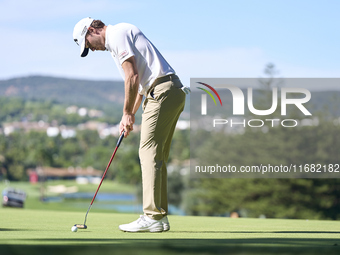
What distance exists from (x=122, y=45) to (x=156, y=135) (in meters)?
0.80

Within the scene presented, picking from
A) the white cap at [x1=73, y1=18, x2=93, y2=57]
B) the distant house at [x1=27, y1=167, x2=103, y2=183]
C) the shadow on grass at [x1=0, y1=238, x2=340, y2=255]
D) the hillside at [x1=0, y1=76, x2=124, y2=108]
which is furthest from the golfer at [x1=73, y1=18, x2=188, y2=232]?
the hillside at [x1=0, y1=76, x2=124, y2=108]

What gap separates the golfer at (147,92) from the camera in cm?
452

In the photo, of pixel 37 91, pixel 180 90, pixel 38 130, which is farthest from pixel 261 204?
pixel 37 91

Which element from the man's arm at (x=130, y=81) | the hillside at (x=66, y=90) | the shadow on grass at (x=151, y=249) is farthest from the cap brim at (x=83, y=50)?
the hillside at (x=66, y=90)

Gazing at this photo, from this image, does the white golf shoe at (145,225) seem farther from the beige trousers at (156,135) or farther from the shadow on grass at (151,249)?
the shadow on grass at (151,249)

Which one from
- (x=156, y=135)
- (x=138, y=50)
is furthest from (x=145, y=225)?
(x=138, y=50)

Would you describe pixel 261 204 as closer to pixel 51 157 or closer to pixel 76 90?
pixel 51 157

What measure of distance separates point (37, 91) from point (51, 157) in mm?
34781

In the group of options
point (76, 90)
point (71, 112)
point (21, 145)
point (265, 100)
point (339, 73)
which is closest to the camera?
point (265, 100)

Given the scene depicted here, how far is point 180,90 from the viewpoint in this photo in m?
4.66

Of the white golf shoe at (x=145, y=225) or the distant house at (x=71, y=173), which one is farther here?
the distant house at (x=71, y=173)

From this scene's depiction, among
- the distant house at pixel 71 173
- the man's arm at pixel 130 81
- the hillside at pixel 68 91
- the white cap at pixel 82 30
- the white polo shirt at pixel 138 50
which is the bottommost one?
the distant house at pixel 71 173

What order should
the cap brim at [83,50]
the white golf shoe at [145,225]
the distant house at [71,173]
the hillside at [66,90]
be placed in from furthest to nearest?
the hillside at [66,90]
the distant house at [71,173]
the cap brim at [83,50]
the white golf shoe at [145,225]

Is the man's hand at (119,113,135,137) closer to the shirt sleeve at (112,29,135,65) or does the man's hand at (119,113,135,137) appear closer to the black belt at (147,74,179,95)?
the black belt at (147,74,179,95)
